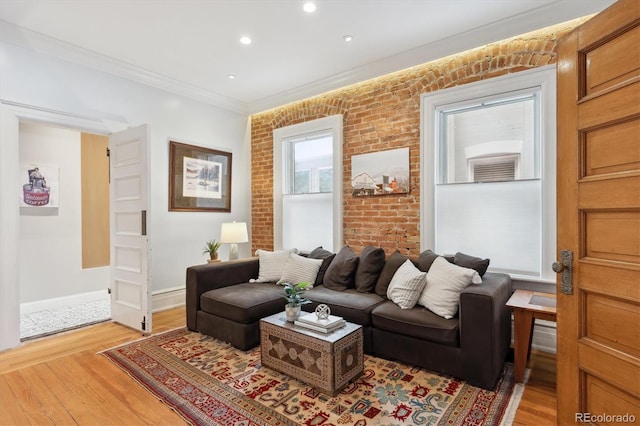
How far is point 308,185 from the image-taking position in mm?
4770

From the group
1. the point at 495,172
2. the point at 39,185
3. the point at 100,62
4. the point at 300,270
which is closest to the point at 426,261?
the point at 495,172

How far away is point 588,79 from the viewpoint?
4.80ft

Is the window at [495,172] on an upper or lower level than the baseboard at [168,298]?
upper

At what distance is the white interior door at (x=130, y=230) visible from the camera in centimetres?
342

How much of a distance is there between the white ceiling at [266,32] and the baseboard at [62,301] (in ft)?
10.9

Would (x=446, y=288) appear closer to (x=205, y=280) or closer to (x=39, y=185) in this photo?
(x=205, y=280)

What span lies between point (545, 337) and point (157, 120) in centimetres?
498

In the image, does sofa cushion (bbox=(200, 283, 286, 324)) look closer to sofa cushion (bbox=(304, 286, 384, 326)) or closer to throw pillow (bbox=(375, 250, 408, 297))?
sofa cushion (bbox=(304, 286, 384, 326))

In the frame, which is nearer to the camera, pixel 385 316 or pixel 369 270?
pixel 385 316

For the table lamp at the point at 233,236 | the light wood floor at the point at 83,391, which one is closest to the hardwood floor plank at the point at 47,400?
the light wood floor at the point at 83,391

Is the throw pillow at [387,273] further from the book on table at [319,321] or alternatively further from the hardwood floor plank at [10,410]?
the hardwood floor plank at [10,410]

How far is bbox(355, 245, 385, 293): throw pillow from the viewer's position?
3.31m

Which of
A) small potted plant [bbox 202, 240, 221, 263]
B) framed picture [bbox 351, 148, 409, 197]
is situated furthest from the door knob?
small potted plant [bbox 202, 240, 221, 263]

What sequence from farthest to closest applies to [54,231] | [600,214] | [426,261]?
[54,231] → [426,261] → [600,214]
